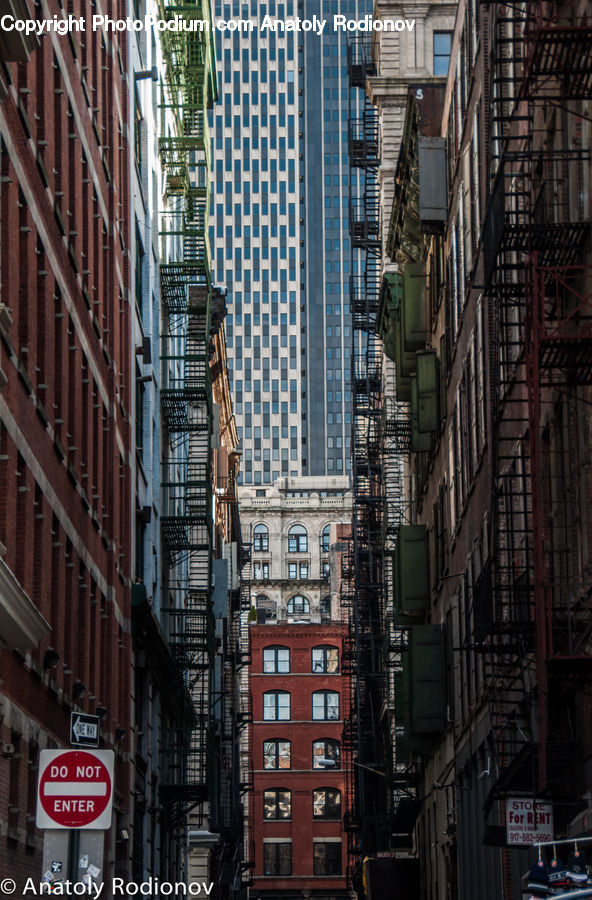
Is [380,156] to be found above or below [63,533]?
above

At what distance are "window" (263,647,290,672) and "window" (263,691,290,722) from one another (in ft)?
6.22

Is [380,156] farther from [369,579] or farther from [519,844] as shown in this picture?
[519,844]

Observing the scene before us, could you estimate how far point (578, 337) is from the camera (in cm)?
1825

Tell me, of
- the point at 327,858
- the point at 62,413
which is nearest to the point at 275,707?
the point at 327,858

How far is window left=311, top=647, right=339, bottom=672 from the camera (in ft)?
389

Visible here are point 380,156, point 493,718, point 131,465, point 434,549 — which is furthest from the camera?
point 380,156

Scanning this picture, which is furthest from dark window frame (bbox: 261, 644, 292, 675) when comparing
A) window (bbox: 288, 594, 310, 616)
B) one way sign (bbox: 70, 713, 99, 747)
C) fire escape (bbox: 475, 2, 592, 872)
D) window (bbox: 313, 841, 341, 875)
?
one way sign (bbox: 70, 713, 99, 747)

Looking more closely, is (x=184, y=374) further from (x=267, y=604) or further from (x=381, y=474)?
(x=267, y=604)

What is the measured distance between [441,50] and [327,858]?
65876 mm

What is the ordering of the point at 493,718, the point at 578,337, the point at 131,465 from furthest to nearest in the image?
the point at 131,465
the point at 493,718
the point at 578,337

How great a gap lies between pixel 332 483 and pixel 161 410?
13011 cm

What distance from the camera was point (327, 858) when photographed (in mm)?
113812

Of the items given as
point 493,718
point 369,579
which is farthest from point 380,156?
point 493,718

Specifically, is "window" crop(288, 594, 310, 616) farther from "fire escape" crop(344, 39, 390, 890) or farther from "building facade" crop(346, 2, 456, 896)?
"fire escape" crop(344, 39, 390, 890)
